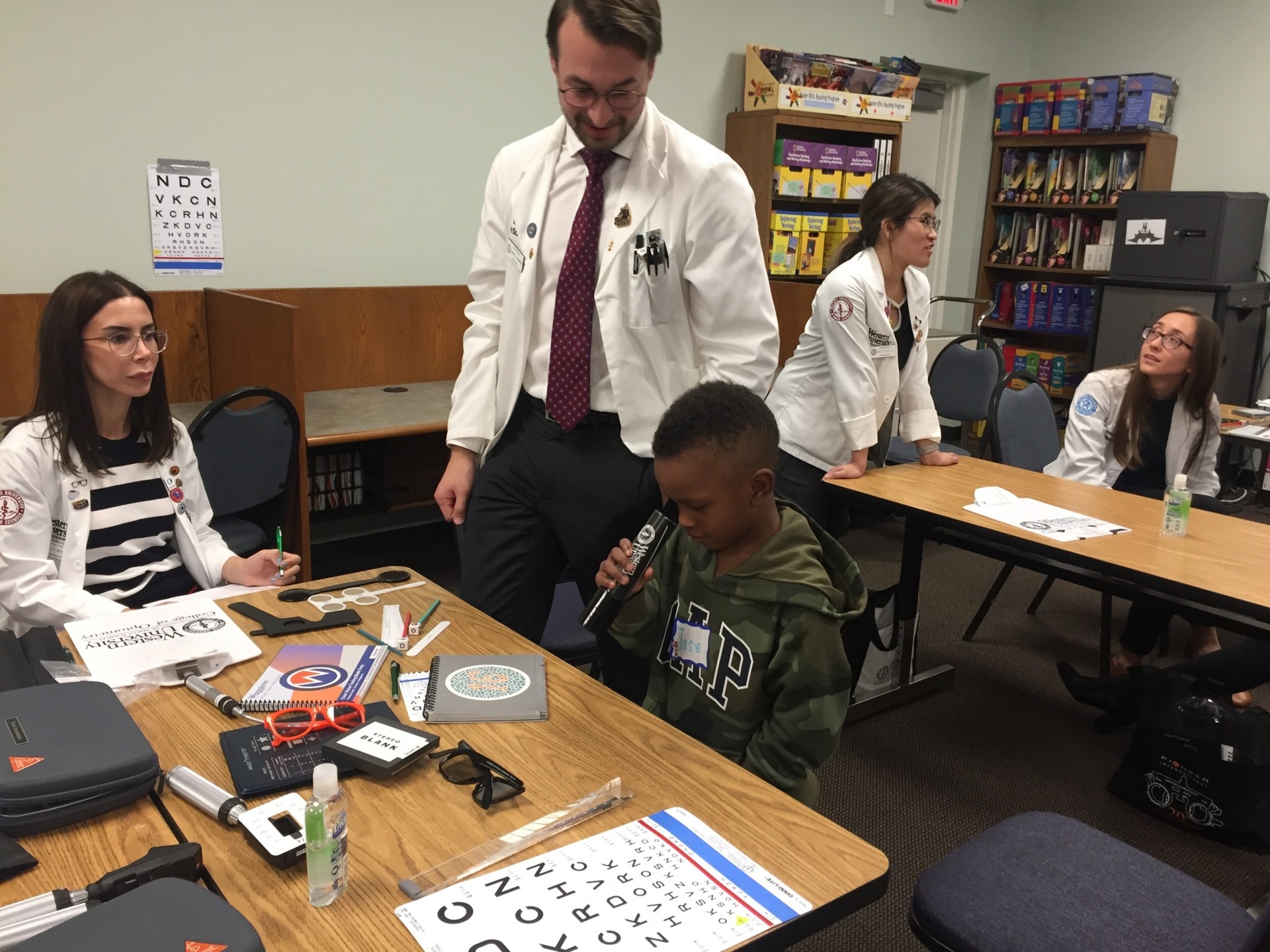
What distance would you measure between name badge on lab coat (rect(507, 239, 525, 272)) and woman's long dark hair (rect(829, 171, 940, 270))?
1.32m

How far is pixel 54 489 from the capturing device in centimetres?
184

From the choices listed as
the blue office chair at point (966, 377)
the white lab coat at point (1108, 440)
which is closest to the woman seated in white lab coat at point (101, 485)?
the white lab coat at point (1108, 440)

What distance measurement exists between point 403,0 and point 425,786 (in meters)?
3.47

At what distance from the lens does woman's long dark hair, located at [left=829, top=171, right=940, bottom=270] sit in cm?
269

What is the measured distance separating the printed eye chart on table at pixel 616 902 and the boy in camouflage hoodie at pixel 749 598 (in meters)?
0.40

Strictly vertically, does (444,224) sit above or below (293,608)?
above

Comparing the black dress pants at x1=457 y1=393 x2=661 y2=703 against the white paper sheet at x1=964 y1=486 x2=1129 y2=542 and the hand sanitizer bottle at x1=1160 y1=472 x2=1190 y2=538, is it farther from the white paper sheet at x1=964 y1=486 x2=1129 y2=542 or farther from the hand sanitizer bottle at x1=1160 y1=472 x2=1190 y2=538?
the hand sanitizer bottle at x1=1160 y1=472 x2=1190 y2=538

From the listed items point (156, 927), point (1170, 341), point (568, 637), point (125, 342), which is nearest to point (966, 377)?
point (1170, 341)

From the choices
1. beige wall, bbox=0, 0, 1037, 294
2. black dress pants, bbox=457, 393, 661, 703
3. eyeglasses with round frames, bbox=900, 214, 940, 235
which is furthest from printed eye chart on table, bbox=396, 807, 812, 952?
beige wall, bbox=0, 0, 1037, 294

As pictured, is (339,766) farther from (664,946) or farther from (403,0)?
(403,0)

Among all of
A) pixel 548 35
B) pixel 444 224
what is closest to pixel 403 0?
pixel 444 224

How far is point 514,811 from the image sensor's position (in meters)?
1.02

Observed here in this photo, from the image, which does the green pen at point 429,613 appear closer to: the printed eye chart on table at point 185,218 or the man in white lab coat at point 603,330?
the man in white lab coat at point 603,330

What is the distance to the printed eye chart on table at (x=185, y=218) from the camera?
11.0 feet
